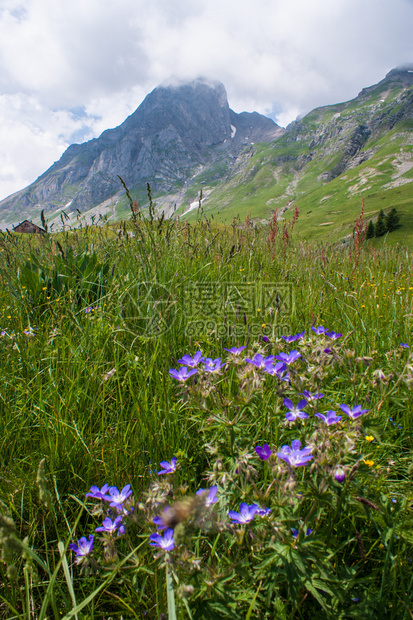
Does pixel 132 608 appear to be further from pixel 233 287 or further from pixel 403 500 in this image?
pixel 233 287

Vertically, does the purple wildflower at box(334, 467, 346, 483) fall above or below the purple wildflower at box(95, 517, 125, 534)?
above

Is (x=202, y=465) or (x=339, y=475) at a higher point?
(x=339, y=475)

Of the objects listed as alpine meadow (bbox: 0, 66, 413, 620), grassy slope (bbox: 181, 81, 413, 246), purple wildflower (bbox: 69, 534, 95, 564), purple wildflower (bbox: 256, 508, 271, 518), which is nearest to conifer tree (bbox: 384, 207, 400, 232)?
grassy slope (bbox: 181, 81, 413, 246)

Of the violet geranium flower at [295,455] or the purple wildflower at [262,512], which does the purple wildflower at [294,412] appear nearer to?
the violet geranium flower at [295,455]

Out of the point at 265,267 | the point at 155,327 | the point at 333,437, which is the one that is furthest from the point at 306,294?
the point at 333,437

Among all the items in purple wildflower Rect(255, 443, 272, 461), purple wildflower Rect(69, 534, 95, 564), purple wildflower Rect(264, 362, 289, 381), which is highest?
purple wildflower Rect(264, 362, 289, 381)

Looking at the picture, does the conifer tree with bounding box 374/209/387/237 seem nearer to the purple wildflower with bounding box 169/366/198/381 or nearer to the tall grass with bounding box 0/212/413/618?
the tall grass with bounding box 0/212/413/618

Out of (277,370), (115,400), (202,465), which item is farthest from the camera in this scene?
(115,400)

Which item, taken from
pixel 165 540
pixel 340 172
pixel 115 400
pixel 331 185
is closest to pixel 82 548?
pixel 165 540

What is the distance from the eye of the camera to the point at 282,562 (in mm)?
948

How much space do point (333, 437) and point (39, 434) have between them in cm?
152

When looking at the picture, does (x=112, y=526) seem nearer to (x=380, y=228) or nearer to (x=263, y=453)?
(x=263, y=453)

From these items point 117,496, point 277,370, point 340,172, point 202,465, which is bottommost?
point 202,465

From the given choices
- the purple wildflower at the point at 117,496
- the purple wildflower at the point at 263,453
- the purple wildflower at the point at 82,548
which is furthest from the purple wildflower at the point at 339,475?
the purple wildflower at the point at 82,548
